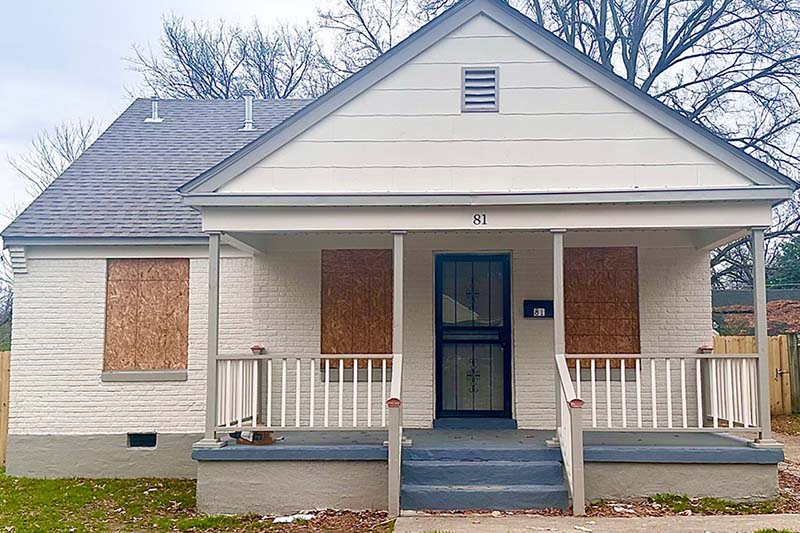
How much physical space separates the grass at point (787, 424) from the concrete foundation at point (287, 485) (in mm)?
9285

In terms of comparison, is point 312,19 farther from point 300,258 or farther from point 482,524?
point 482,524

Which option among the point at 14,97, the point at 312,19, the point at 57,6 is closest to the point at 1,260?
the point at 14,97

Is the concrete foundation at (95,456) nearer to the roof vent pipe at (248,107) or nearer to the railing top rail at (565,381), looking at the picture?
the railing top rail at (565,381)

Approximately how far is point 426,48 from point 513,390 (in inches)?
164

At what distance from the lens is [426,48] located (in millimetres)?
7875

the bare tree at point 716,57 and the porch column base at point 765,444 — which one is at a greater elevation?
the bare tree at point 716,57

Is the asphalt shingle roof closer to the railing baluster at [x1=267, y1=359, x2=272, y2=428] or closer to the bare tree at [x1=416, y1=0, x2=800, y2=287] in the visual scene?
the railing baluster at [x1=267, y1=359, x2=272, y2=428]

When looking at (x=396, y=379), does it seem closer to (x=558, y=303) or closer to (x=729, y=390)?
(x=558, y=303)

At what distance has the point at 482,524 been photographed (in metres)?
6.29

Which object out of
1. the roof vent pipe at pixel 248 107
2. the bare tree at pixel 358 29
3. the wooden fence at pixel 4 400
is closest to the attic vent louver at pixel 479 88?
the roof vent pipe at pixel 248 107

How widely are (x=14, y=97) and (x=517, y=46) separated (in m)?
25.8

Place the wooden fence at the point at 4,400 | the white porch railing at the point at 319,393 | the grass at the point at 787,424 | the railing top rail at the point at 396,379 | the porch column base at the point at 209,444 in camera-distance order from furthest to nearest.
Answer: the grass at the point at 787,424
the wooden fence at the point at 4,400
the white porch railing at the point at 319,393
the porch column base at the point at 209,444
the railing top rail at the point at 396,379

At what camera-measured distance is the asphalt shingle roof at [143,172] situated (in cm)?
969

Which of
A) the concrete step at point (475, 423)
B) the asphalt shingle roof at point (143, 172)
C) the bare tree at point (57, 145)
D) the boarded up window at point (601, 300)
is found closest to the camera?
the concrete step at point (475, 423)
